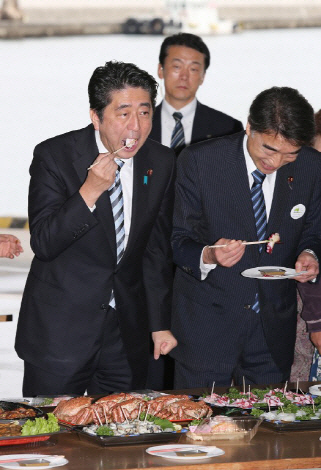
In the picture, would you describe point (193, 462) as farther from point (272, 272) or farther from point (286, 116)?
point (286, 116)

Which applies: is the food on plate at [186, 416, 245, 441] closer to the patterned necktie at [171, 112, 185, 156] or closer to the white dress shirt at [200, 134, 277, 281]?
the white dress shirt at [200, 134, 277, 281]

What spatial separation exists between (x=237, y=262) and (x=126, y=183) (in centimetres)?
45

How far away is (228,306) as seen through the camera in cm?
326

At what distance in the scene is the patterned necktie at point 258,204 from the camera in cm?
327

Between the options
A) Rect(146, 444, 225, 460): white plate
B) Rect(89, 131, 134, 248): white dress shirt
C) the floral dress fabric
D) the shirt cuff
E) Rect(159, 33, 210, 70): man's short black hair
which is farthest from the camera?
Rect(159, 33, 210, 70): man's short black hair

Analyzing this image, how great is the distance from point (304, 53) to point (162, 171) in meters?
5.68

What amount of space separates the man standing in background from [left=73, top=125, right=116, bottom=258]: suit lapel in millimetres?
1793

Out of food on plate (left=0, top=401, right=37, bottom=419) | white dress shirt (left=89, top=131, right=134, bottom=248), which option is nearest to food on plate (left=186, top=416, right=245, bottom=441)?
food on plate (left=0, top=401, right=37, bottom=419)

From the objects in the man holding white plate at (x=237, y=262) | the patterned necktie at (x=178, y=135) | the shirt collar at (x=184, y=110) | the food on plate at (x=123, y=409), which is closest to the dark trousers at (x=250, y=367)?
the man holding white plate at (x=237, y=262)

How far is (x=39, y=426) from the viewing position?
2318 mm

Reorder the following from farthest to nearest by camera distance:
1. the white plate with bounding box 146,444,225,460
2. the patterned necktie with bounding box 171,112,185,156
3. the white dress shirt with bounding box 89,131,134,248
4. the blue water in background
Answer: the blue water in background
the patterned necktie with bounding box 171,112,185,156
the white dress shirt with bounding box 89,131,134,248
the white plate with bounding box 146,444,225,460

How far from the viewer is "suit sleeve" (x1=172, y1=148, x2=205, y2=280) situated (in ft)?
10.8

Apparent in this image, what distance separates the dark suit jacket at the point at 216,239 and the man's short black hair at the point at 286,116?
0.24 metres

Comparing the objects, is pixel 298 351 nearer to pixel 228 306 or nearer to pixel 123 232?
pixel 228 306
